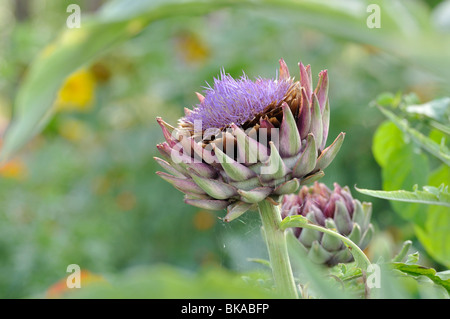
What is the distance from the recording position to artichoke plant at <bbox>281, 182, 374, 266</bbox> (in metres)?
0.40

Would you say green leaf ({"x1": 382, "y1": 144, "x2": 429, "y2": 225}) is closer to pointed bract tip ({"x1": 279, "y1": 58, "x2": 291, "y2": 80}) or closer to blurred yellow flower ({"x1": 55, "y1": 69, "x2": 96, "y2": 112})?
pointed bract tip ({"x1": 279, "y1": 58, "x2": 291, "y2": 80})

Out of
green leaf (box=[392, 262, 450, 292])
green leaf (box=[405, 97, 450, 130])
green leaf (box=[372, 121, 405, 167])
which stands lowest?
green leaf (box=[392, 262, 450, 292])

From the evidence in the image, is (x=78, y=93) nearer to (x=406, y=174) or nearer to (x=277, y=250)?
(x=406, y=174)

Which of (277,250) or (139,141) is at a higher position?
(139,141)

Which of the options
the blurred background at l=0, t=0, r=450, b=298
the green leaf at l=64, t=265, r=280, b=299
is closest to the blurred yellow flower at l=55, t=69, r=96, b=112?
the blurred background at l=0, t=0, r=450, b=298

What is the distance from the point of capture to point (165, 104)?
152 cm

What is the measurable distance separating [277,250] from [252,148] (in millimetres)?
64

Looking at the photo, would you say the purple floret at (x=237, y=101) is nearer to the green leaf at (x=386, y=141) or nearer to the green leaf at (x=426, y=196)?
the green leaf at (x=426, y=196)

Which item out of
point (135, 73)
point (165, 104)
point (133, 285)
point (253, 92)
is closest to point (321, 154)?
point (253, 92)

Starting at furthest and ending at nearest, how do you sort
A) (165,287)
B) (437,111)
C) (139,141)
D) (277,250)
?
(139,141), (437,111), (277,250), (165,287)

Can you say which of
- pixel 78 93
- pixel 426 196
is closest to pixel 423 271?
pixel 426 196

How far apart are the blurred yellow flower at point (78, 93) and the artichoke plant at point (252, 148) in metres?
1.32

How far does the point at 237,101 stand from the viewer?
0.35 metres

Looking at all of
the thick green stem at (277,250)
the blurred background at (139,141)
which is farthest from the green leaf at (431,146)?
the blurred background at (139,141)
